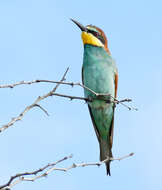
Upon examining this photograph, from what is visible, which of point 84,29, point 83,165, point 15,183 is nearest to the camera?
point 15,183

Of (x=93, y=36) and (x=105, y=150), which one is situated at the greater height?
(x=93, y=36)

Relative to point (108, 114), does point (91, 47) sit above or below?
above

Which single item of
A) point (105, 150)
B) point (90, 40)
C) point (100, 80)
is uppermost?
point (90, 40)

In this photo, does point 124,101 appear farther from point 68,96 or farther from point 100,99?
point 100,99

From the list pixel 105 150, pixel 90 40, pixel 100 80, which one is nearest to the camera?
pixel 100 80

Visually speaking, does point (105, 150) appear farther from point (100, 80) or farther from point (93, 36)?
point (93, 36)

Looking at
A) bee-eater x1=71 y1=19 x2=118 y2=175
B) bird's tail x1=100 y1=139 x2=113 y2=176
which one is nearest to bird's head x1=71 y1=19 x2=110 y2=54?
bee-eater x1=71 y1=19 x2=118 y2=175

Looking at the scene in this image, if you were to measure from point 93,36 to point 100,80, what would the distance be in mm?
653

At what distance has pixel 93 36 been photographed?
5047 millimetres

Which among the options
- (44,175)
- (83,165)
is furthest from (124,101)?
(44,175)

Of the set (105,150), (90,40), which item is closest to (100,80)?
(90,40)

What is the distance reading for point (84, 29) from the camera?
513 centimetres

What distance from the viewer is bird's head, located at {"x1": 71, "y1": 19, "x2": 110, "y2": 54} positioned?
503 cm

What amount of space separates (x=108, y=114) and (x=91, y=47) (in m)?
0.82
